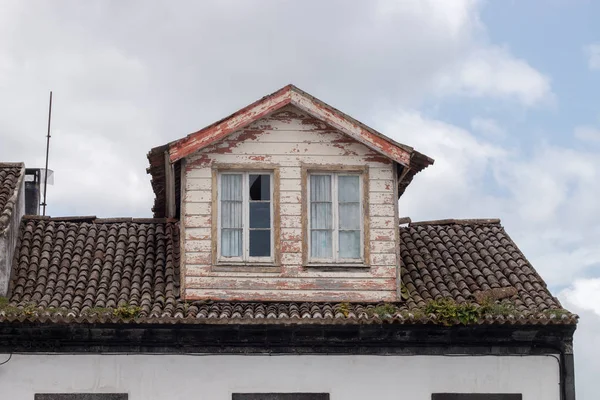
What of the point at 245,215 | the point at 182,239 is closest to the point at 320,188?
the point at 245,215

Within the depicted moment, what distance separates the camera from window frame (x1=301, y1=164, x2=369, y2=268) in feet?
58.1

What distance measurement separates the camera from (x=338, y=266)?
17.7 meters

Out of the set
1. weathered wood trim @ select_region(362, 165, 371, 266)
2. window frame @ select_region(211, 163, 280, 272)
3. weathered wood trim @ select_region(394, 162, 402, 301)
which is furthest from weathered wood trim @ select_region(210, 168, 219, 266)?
weathered wood trim @ select_region(394, 162, 402, 301)

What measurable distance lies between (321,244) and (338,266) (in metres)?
0.47

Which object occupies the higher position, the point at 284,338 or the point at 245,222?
the point at 245,222

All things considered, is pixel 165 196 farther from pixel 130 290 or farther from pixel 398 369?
pixel 398 369

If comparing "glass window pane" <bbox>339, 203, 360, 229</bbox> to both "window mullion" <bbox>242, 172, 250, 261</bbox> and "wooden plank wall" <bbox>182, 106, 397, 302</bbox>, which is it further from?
"window mullion" <bbox>242, 172, 250, 261</bbox>

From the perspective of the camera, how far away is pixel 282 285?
57.6ft

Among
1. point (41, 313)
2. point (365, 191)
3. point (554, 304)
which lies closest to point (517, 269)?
point (554, 304)

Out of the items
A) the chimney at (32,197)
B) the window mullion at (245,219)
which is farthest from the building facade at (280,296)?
the chimney at (32,197)

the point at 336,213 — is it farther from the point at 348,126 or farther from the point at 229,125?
the point at 229,125

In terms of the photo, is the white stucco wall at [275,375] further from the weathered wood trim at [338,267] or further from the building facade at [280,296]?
the weathered wood trim at [338,267]

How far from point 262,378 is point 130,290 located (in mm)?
2419

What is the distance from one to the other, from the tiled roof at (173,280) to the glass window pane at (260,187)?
1685mm
